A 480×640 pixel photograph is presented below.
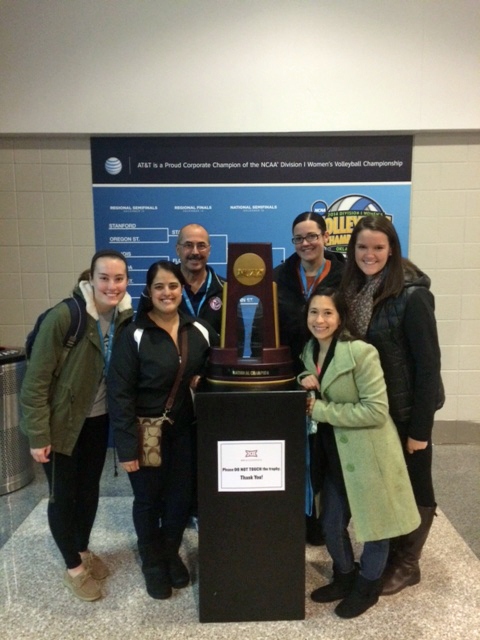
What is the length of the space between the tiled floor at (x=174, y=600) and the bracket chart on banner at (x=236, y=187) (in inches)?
69.5

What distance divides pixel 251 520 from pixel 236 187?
235cm

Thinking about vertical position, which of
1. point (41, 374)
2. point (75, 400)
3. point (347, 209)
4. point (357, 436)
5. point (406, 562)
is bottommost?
point (406, 562)

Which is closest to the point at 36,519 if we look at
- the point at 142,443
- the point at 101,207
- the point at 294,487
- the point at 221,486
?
the point at 142,443

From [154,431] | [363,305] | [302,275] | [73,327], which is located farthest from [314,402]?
[73,327]

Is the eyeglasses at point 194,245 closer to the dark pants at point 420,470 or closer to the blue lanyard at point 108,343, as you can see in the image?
the blue lanyard at point 108,343

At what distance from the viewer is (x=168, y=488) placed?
6.50 feet

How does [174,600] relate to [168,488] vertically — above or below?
below

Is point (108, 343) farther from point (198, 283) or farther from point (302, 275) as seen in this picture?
point (302, 275)

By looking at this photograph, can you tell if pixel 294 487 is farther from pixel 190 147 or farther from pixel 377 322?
pixel 190 147

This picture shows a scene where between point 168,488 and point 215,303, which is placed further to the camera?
point 215,303

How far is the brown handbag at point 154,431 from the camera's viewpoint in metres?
1.83

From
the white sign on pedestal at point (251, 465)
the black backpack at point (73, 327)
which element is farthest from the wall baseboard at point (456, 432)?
the black backpack at point (73, 327)

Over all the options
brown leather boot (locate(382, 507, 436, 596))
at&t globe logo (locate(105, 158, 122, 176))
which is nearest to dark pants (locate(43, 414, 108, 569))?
brown leather boot (locate(382, 507, 436, 596))

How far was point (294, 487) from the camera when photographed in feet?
5.76
